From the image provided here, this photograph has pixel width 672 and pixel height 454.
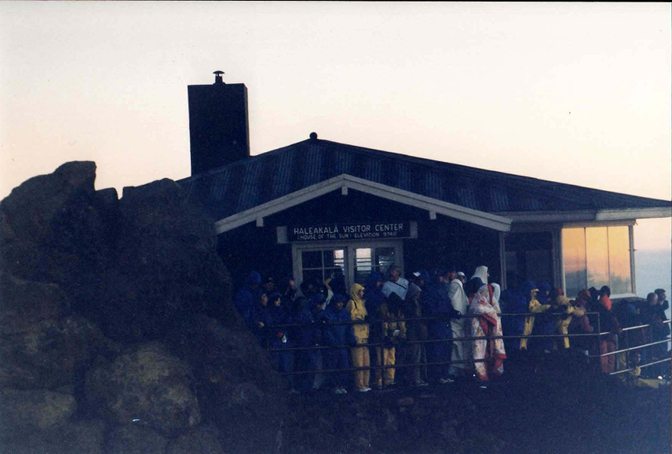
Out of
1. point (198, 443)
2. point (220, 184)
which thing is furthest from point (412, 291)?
point (220, 184)

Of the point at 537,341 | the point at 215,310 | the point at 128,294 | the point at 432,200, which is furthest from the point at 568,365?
the point at 128,294

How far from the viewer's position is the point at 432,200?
12.2 m

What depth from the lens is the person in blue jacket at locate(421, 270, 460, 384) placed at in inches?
427

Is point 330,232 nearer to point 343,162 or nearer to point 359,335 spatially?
point 359,335

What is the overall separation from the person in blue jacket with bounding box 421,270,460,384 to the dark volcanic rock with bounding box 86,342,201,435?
3741 mm

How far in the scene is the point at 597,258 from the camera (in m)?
14.9

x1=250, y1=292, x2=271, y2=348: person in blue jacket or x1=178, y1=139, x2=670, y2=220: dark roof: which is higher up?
x1=178, y1=139, x2=670, y2=220: dark roof

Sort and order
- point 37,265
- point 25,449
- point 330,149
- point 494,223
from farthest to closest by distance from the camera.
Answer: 1. point 330,149
2. point 494,223
3. point 37,265
4. point 25,449

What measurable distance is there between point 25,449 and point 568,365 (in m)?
7.67

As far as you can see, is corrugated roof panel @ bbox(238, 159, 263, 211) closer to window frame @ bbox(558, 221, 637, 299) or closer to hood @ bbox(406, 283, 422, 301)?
hood @ bbox(406, 283, 422, 301)

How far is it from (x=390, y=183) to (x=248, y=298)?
5.22m

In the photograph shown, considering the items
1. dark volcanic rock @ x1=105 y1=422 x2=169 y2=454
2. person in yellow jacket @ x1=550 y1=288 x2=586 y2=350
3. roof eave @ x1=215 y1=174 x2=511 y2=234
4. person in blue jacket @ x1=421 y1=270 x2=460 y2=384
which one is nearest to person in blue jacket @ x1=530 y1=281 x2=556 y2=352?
person in yellow jacket @ x1=550 y1=288 x2=586 y2=350

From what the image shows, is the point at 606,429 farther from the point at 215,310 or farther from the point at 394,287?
the point at 215,310

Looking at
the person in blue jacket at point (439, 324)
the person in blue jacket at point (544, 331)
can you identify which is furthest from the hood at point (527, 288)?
the person in blue jacket at point (439, 324)
